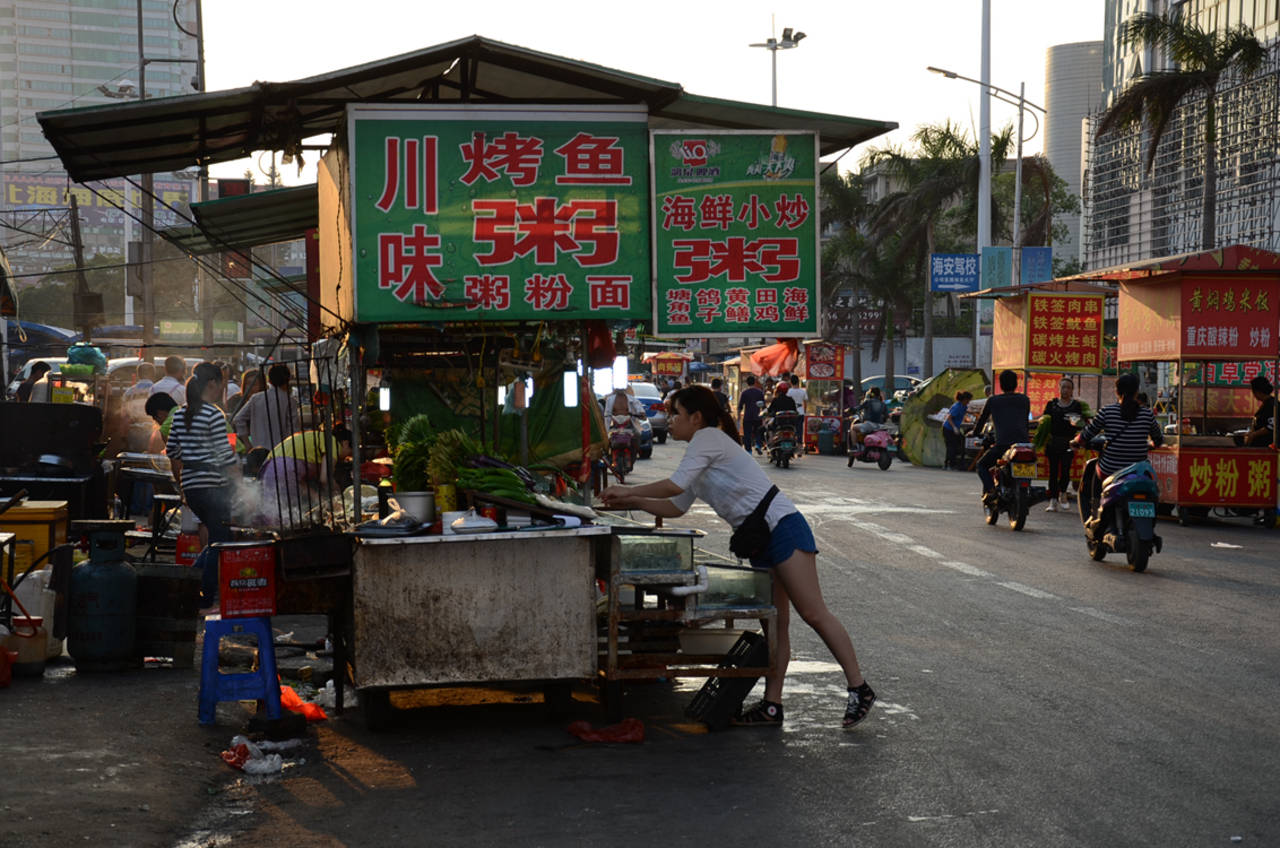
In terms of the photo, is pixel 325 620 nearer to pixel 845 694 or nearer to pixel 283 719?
pixel 283 719

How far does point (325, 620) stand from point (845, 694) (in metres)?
4.79

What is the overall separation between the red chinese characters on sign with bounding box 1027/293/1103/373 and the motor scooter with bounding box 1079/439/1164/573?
1259cm

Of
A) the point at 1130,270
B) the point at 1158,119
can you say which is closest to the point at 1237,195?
the point at 1158,119

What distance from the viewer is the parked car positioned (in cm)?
3991

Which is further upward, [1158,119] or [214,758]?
[1158,119]

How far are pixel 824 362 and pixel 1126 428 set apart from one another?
2353 cm

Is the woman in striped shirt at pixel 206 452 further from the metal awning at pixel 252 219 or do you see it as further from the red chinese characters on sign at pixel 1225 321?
the red chinese characters on sign at pixel 1225 321

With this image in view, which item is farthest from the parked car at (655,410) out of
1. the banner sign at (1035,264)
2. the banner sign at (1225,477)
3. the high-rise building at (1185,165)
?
the banner sign at (1225,477)

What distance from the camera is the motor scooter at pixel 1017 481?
1684 cm

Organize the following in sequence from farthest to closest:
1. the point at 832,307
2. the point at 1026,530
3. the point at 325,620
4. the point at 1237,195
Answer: the point at 832,307 < the point at 1237,195 < the point at 1026,530 < the point at 325,620

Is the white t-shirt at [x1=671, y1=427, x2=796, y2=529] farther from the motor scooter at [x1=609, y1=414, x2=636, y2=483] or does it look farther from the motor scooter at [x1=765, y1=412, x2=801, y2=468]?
the motor scooter at [x1=765, y1=412, x2=801, y2=468]

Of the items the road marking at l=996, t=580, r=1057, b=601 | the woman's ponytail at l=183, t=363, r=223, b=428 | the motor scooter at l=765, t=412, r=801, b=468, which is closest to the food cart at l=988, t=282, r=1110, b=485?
the motor scooter at l=765, t=412, r=801, b=468

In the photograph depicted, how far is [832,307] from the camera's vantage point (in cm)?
6944

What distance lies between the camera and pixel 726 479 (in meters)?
7.32
